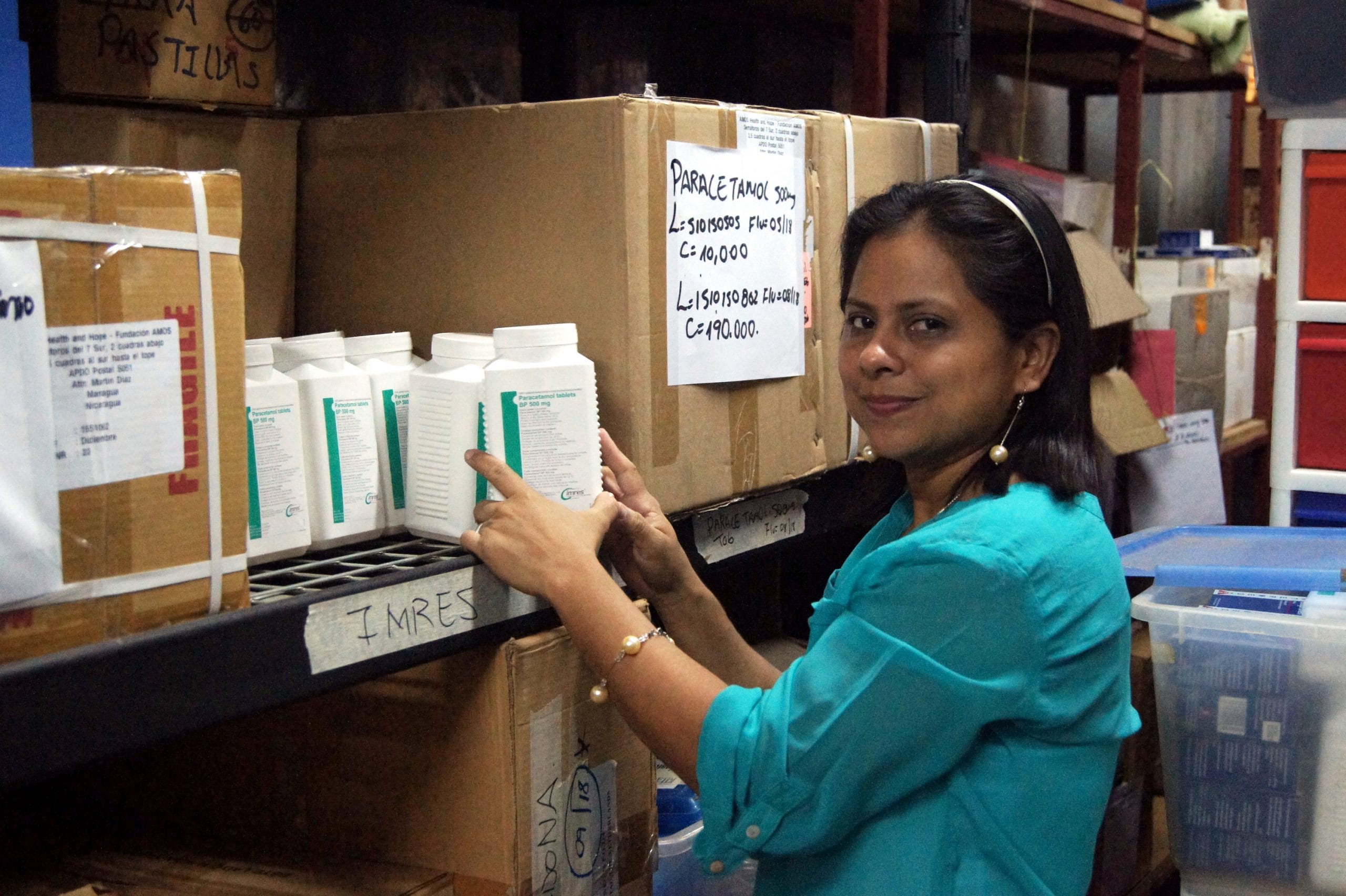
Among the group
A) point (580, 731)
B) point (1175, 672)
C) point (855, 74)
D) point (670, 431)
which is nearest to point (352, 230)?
point (670, 431)

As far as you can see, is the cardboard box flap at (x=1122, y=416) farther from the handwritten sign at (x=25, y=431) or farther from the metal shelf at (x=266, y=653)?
the handwritten sign at (x=25, y=431)

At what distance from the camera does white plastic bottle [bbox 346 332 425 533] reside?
1146mm

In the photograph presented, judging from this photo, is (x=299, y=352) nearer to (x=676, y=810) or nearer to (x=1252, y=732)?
(x=676, y=810)

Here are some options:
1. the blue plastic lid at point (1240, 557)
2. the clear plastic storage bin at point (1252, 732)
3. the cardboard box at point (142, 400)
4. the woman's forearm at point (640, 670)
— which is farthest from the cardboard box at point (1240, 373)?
the cardboard box at point (142, 400)

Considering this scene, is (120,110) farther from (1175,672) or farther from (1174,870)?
(1174,870)

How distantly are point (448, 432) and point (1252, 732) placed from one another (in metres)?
1.15

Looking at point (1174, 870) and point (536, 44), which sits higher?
point (536, 44)

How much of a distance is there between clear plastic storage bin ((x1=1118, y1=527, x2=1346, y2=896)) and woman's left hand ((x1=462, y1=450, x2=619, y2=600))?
0.96 meters

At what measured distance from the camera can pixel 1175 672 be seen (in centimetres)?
170

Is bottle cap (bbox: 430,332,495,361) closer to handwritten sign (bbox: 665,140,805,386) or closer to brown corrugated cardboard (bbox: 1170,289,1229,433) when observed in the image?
handwritten sign (bbox: 665,140,805,386)

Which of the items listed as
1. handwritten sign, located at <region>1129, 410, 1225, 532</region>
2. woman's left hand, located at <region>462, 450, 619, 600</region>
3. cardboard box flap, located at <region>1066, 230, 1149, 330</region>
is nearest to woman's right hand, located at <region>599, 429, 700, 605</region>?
woman's left hand, located at <region>462, 450, 619, 600</region>

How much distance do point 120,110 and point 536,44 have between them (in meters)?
1.04

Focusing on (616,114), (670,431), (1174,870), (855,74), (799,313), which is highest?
(855,74)

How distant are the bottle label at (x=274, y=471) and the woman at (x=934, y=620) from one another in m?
0.15
